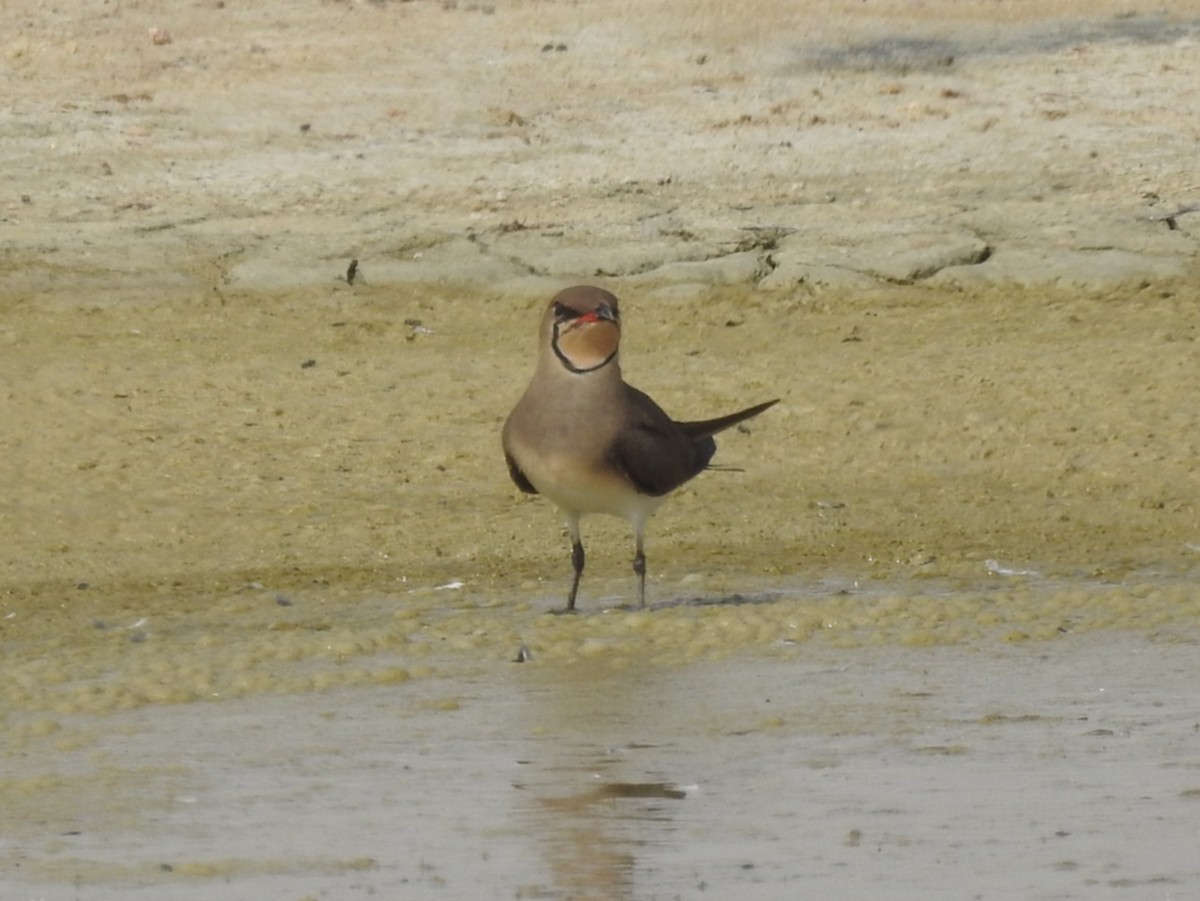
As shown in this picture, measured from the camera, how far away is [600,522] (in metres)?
9.33

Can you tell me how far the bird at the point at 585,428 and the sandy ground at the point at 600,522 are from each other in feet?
1.21

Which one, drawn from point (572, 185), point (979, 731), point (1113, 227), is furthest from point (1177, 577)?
point (572, 185)

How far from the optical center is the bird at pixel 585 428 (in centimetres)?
769

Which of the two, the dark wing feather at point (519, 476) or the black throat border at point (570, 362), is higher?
the black throat border at point (570, 362)

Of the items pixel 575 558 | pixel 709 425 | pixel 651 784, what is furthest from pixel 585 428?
pixel 651 784

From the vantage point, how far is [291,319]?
11328 mm

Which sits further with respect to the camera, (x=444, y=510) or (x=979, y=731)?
A: (x=444, y=510)

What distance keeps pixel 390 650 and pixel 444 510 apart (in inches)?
76.5

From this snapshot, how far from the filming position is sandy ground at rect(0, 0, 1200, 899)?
574cm

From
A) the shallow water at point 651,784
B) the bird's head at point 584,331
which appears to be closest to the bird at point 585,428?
the bird's head at point 584,331

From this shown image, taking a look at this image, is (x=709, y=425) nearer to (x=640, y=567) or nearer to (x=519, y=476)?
(x=640, y=567)

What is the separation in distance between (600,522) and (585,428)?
1649mm

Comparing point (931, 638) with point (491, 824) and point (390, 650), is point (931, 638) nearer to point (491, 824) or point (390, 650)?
point (390, 650)

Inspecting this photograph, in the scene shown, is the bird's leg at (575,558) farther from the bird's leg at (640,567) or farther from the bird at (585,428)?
the bird's leg at (640,567)
